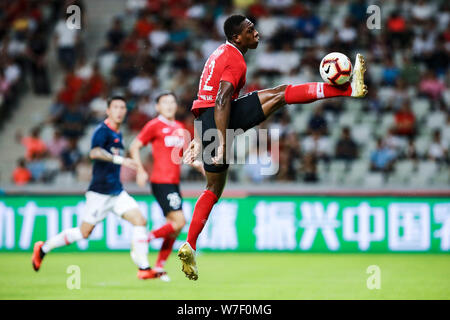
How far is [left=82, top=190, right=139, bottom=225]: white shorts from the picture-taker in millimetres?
10609

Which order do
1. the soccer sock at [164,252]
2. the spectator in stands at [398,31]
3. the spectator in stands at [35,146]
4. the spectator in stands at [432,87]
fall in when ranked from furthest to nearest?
1. the spectator in stands at [398,31]
2. the spectator in stands at [35,146]
3. the spectator in stands at [432,87]
4. the soccer sock at [164,252]

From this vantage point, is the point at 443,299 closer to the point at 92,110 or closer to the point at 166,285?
the point at 166,285

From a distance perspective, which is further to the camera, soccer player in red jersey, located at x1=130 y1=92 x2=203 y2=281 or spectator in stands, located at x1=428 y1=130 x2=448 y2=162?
spectator in stands, located at x1=428 y1=130 x2=448 y2=162

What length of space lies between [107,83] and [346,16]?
20.1 feet

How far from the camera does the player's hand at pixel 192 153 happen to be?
823cm

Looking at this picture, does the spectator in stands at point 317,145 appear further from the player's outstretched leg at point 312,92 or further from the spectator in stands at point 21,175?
the player's outstretched leg at point 312,92

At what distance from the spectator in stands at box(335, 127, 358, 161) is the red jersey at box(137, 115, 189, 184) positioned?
577 centimetres

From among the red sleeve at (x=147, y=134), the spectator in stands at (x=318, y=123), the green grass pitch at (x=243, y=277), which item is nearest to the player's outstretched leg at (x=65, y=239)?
the green grass pitch at (x=243, y=277)

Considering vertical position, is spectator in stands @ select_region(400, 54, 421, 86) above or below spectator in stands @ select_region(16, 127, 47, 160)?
above

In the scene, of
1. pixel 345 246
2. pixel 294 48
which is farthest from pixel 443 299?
pixel 294 48

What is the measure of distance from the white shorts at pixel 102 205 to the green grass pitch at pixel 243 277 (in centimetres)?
85

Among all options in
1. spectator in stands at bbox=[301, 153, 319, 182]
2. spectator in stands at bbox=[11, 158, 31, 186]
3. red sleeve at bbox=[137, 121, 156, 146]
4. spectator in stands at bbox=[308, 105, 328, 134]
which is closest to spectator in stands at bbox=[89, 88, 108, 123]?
spectator in stands at bbox=[11, 158, 31, 186]

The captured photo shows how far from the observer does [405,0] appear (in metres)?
19.5

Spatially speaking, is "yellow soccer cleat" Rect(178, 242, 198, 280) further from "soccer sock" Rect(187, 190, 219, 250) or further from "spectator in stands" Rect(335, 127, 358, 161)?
"spectator in stands" Rect(335, 127, 358, 161)
